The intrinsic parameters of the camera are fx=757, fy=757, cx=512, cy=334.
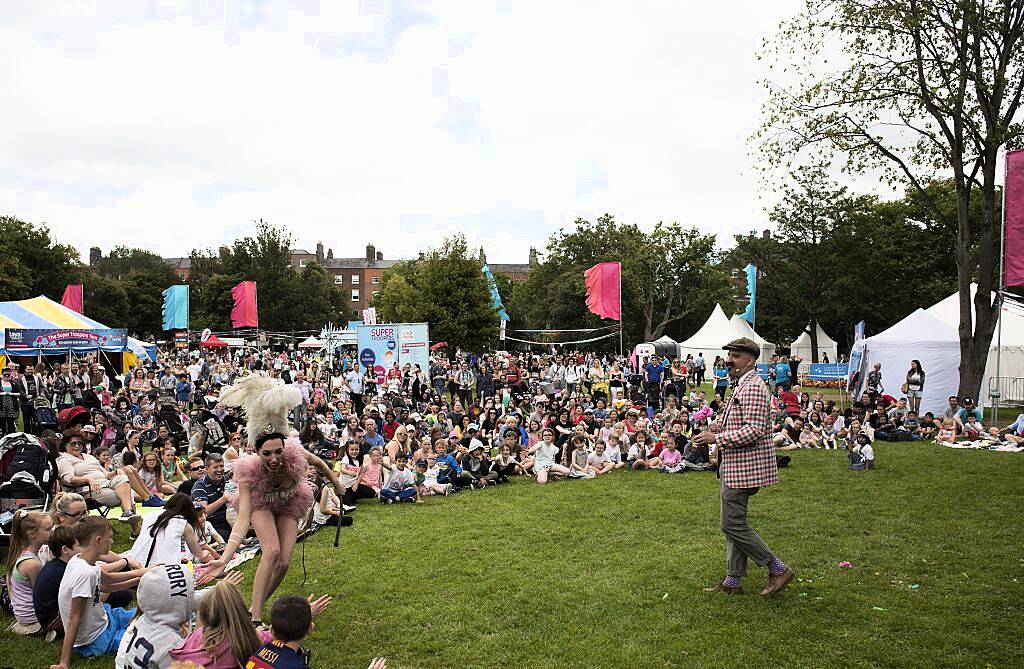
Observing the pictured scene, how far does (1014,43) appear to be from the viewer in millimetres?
16078

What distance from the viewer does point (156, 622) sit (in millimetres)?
4195

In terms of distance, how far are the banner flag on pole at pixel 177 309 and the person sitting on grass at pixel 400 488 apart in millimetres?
28776

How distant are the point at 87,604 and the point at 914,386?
60.8ft

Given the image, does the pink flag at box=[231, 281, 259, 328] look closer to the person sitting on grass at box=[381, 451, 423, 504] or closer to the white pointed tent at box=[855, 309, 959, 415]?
the white pointed tent at box=[855, 309, 959, 415]

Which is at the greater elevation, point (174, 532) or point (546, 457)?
point (174, 532)

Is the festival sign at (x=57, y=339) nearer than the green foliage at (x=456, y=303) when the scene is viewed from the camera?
Yes

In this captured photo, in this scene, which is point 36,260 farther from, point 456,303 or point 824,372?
point 824,372

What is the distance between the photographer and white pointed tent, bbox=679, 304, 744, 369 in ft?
125

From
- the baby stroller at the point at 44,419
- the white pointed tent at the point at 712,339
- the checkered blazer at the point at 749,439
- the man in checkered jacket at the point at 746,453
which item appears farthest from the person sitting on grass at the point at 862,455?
the white pointed tent at the point at 712,339

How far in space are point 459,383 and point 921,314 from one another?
13.8 meters

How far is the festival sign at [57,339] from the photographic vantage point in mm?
20484

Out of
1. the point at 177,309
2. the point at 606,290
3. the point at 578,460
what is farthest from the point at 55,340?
the point at 606,290

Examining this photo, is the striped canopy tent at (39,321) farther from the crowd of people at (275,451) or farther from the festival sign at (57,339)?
the crowd of people at (275,451)

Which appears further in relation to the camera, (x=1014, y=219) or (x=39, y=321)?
(x=39, y=321)
